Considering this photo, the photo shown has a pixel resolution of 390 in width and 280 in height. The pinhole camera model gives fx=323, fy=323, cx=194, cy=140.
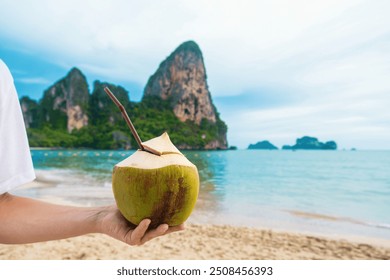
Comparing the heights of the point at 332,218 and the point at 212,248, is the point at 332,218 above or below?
below

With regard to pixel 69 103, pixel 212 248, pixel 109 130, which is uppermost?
pixel 69 103

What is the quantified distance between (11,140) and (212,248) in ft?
13.3

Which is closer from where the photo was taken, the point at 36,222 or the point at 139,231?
the point at 139,231

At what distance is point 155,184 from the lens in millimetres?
1011

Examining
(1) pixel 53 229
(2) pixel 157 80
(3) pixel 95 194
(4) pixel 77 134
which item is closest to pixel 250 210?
(3) pixel 95 194

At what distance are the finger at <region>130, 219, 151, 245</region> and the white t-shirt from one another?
0.47m

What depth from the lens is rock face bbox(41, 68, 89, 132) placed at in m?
72.2

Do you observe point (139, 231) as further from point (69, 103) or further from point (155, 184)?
point (69, 103)

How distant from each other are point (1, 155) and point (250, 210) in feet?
27.2

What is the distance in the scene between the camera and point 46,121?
2965 inches

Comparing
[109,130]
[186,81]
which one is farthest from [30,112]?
[186,81]

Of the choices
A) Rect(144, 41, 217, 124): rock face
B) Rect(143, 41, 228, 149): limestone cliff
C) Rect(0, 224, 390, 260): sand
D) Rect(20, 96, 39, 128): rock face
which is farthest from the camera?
Rect(144, 41, 217, 124): rock face

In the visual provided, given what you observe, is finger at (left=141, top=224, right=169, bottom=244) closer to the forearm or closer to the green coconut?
the green coconut

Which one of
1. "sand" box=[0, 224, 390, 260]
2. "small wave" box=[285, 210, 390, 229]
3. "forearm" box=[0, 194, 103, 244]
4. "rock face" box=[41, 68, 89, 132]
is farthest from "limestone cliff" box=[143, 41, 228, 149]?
"forearm" box=[0, 194, 103, 244]
